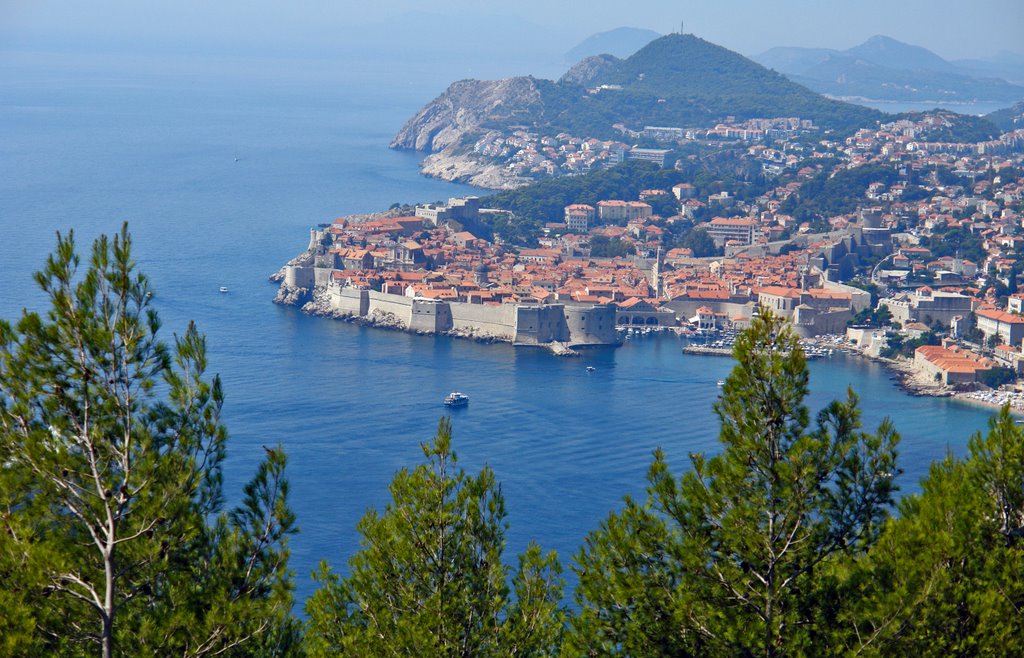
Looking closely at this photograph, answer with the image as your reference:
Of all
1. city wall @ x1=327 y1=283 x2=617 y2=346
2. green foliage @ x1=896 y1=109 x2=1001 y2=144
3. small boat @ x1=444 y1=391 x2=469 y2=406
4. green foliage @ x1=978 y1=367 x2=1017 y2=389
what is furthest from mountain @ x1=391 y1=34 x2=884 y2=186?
small boat @ x1=444 y1=391 x2=469 y2=406

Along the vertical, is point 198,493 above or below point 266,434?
above

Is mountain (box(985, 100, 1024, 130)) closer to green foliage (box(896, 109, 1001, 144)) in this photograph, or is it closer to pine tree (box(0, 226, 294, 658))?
green foliage (box(896, 109, 1001, 144))

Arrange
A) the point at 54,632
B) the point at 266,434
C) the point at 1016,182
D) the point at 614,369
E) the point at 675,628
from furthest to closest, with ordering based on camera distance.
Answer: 1. the point at 1016,182
2. the point at 614,369
3. the point at 266,434
4. the point at 675,628
5. the point at 54,632

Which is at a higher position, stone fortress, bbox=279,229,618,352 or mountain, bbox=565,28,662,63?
mountain, bbox=565,28,662,63

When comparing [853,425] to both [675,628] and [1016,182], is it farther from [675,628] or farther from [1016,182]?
[1016,182]

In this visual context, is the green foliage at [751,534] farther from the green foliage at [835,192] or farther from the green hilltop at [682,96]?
the green hilltop at [682,96]

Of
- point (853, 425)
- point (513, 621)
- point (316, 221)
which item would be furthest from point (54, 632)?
point (316, 221)

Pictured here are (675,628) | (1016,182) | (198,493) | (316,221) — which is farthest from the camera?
(1016,182)
